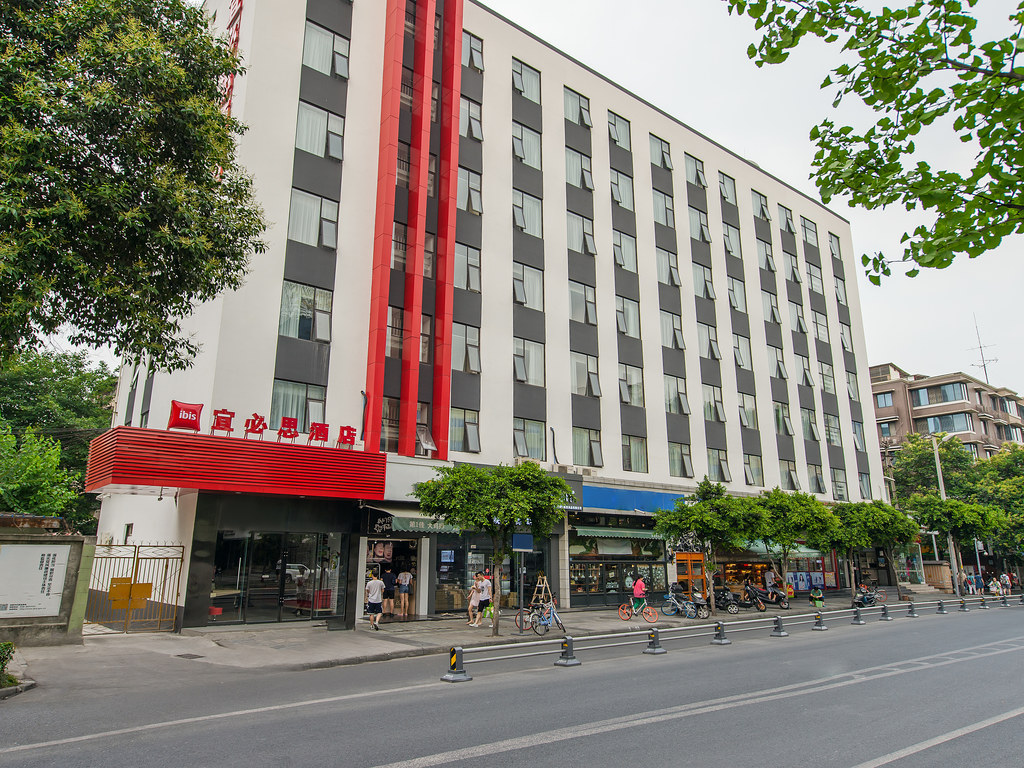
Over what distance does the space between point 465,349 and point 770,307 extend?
76.7 feet

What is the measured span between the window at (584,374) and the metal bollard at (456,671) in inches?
731

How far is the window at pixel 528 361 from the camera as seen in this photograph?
27578 millimetres

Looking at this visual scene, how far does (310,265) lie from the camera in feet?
74.2

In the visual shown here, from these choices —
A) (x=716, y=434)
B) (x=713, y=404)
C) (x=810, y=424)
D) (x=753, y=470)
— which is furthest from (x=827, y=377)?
(x=716, y=434)

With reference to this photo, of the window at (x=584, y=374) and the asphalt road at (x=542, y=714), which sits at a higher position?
the window at (x=584, y=374)

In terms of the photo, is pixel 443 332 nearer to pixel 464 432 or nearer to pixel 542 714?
pixel 464 432

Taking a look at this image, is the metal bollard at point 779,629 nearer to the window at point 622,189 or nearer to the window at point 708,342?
the window at point 708,342

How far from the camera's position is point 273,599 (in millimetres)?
20609

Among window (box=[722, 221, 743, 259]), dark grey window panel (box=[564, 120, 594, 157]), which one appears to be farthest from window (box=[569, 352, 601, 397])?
window (box=[722, 221, 743, 259])

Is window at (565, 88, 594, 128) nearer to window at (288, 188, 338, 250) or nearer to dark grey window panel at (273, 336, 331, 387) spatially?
window at (288, 188, 338, 250)

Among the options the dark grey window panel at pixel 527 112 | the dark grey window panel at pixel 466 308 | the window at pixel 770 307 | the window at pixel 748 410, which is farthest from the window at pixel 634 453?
the dark grey window panel at pixel 527 112

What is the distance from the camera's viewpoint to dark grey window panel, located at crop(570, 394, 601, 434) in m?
29.1

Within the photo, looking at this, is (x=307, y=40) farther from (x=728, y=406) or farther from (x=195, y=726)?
(x=728, y=406)

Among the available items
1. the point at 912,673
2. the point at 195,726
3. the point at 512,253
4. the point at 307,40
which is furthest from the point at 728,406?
the point at 195,726
